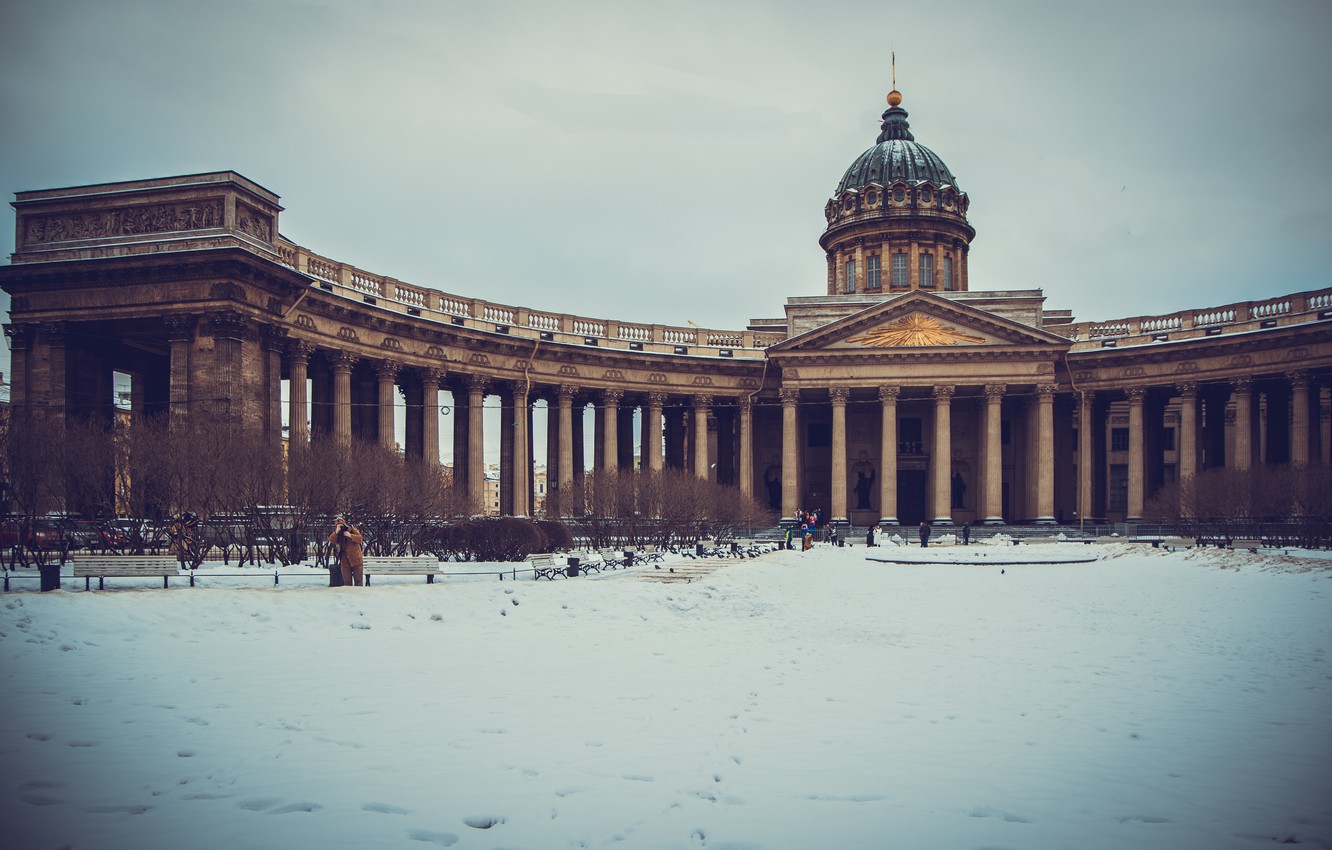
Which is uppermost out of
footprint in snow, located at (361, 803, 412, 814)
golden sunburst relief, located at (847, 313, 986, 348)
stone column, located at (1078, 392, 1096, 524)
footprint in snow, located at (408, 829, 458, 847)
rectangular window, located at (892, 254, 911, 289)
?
rectangular window, located at (892, 254, 911, 289)

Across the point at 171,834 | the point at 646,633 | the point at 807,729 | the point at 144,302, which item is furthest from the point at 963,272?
the point at 171,834

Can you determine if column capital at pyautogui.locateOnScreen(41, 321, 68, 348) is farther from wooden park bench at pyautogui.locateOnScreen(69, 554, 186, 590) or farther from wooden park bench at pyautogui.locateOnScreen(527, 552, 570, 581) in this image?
wooden park bench at pyautogui.locateOnScreen(527, 552, 570, 581)

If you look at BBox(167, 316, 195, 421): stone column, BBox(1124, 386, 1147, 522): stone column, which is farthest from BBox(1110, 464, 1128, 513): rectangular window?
BBox(167, 316, 195, 421): stone column

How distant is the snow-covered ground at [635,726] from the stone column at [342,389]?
910 inches

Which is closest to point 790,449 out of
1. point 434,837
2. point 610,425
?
point 610,425

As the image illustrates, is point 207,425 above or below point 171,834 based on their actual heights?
above

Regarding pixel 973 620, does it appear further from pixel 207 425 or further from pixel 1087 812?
pixel 207 425

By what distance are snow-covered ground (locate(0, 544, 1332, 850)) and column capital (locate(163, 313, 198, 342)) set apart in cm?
1948

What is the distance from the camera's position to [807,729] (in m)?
9.97

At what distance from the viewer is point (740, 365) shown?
59.9m

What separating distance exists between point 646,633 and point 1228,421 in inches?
2619

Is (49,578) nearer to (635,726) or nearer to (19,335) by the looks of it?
(635,726)

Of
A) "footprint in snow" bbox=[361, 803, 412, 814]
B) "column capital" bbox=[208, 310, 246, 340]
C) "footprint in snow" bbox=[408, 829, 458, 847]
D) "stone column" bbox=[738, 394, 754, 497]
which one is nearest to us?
"footprint in snow" bbox=[408, 829, 458, 847]

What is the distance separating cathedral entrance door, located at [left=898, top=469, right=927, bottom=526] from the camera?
63.3 metres
